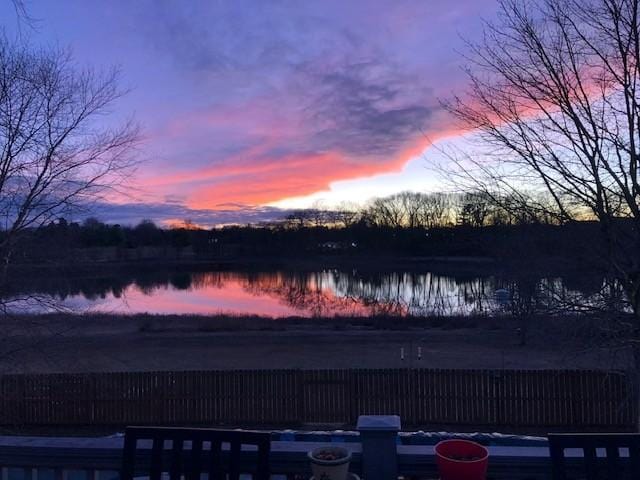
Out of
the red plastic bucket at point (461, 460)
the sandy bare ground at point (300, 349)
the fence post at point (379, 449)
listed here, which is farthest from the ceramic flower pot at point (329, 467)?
the sandy bare ground at point (300, 349)

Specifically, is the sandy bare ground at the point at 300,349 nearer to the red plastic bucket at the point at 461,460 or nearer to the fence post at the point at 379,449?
the fence post at the point at 379,449

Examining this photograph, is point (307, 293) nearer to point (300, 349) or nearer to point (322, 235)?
point (300, 349)

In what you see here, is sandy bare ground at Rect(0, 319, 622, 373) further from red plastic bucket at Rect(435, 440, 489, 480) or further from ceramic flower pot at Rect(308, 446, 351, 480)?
red plastic bucket at Rect(435, 440, 489, 480)

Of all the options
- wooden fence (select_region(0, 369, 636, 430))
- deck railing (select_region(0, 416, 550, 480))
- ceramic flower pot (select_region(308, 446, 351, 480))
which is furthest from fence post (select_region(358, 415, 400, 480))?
wooden fence (select_region(0, 369, 636, 430))

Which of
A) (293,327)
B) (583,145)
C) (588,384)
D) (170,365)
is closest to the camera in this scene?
(583,145)

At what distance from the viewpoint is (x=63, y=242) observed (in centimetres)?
824

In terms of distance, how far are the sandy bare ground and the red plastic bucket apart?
34.2 ft

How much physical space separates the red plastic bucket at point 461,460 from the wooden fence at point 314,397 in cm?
918

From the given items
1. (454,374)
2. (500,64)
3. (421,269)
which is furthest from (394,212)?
(500,64)

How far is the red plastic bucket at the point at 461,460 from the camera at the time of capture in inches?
89.0

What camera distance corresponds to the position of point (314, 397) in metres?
11.4

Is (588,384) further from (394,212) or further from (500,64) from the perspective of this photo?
(394,212)

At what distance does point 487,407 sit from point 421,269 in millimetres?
63494

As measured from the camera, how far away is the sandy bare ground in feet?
60.6
